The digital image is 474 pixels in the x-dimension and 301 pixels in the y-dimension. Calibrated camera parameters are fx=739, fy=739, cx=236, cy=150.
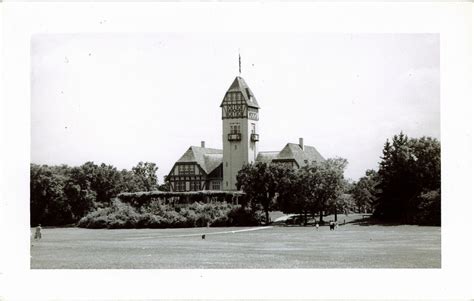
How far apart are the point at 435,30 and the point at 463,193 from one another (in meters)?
4.34

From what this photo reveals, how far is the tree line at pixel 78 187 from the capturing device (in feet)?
97.5

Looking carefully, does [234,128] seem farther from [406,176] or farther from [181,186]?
[406,176]

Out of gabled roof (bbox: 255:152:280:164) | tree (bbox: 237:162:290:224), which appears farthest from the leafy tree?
gabled roof (bbox: 255:152:280:164)

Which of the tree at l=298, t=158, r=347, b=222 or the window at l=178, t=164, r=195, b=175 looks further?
the window at l=178, t=164, r=195, b=175

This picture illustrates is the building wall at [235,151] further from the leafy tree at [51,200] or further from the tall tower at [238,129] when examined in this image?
the leafy tree at [51,200]

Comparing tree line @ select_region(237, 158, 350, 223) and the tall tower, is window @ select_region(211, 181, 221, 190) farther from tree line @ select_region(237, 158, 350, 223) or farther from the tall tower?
tree line @ select_region(237, 158, 350, 223)

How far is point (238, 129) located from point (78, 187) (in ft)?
28.8

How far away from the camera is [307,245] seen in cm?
2520

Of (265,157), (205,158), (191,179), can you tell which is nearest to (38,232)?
(205,158)

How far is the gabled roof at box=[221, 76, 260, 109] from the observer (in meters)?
27.0

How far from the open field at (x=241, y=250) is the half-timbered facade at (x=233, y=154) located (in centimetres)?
429

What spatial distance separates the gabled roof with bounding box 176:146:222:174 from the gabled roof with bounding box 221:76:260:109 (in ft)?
15.8

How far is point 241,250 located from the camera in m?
23.6

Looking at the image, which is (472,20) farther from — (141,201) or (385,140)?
(141,201)
